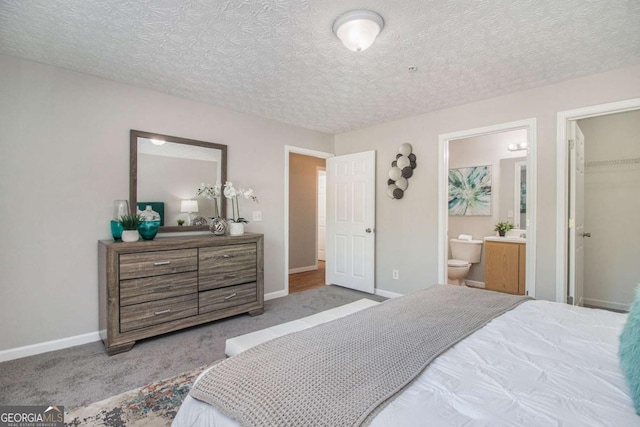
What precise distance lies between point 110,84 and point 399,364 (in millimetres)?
3242

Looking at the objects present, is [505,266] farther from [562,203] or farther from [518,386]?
[518,386]

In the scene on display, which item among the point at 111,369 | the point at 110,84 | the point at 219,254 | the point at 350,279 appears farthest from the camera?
the point at 350,279

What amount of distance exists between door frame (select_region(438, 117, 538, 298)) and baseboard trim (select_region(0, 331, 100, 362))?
3573 millimetres

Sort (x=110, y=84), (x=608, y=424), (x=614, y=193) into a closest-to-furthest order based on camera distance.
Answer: (x=608, y=424) < (x=110, y=84) < (x=614, y=193)

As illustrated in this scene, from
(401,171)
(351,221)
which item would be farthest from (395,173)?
(351,221)

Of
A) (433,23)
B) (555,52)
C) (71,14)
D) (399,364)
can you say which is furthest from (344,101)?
(399,364)

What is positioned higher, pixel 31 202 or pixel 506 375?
pixel 31 202

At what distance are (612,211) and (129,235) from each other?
16.6 feet

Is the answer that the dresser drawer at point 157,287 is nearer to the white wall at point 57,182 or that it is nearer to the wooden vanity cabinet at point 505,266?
the white wall at point 57,182

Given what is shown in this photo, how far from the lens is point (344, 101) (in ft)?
10.8

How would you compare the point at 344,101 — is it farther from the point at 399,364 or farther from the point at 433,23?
the point at 399,364

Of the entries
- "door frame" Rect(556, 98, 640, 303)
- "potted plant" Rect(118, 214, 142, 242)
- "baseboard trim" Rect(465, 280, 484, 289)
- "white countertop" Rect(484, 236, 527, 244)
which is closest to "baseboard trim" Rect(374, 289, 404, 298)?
"baseboard trim" Rect(465, 280, 484, 289)

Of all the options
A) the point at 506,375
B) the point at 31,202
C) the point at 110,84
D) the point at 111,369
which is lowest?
the point at 111,369

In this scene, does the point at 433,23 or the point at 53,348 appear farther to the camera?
the point at 53,348
